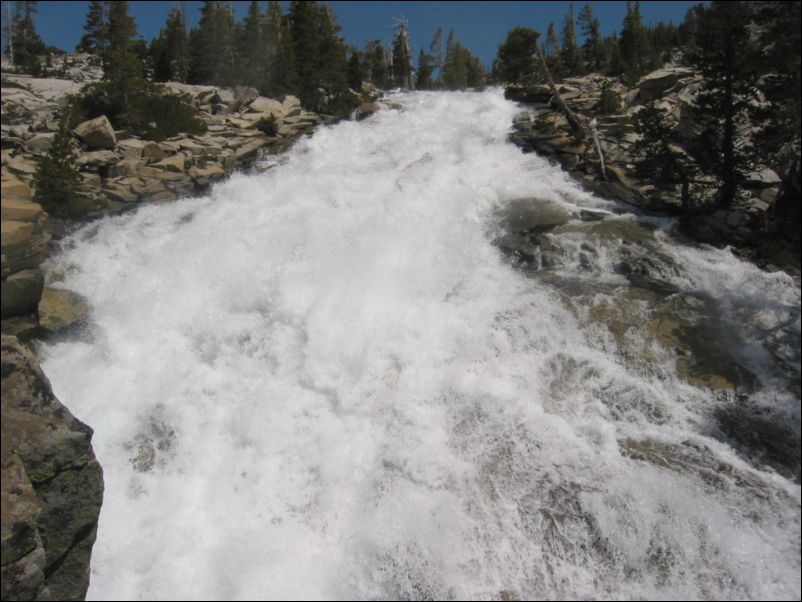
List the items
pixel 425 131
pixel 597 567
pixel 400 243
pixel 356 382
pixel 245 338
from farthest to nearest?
pixel 425 131 → pixel 400 243 → pixel 245 338 → pixel 356 382 → pixel 597 567

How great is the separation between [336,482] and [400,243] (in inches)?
309

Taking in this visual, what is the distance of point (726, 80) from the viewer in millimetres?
13867

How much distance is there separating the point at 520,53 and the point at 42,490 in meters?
30.8

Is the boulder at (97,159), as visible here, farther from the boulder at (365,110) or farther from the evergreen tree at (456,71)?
the evergreen tree at (456,71)

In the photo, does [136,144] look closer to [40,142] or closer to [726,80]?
[40,142]

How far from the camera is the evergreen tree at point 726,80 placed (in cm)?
1345

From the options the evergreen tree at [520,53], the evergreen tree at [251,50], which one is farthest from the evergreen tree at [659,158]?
the evergreen tree at [251,50]

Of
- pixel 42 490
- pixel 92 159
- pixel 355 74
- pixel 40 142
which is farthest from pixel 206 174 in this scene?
pixel 355 74

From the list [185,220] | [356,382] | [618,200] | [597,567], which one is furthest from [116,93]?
[597,567]

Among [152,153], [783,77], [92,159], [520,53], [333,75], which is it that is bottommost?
[92,159]

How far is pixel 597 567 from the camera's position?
6.59 metres

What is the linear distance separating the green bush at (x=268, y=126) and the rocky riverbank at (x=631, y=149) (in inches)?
486

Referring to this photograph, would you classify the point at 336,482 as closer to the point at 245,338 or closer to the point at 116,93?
the point at 245,338

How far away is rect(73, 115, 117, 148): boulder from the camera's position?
14773mm
